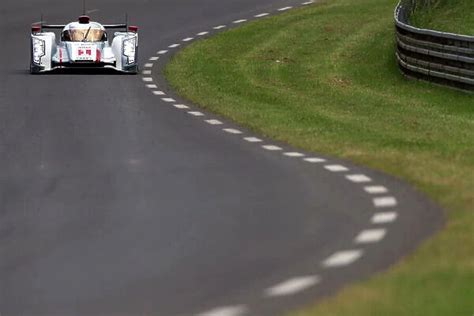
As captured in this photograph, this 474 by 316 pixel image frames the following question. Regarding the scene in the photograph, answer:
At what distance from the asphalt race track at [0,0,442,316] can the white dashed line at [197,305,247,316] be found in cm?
2

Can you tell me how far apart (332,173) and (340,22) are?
96.5ft

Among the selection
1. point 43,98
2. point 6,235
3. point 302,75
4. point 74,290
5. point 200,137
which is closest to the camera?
point 74,290

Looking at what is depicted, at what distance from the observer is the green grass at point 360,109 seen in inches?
454

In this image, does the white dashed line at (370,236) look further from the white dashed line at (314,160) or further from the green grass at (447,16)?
the green grass at (447,16)

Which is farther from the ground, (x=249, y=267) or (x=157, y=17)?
(x=249, y=267)

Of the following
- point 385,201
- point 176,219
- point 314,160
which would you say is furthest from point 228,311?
point 314,160

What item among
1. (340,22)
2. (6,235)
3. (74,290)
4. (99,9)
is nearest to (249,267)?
(74,290)

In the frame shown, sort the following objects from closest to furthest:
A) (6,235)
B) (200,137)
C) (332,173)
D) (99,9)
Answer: (6,235)
(332,173)
(200,137)
(99,9)

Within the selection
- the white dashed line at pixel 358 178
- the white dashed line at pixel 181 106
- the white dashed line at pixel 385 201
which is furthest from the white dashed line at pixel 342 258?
the white dashed line at pixel 181 106

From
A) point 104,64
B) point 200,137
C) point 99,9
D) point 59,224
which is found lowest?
point 99,9

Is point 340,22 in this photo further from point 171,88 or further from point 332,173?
point 332,173

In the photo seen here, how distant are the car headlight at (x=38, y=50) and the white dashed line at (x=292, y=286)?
81.1ft

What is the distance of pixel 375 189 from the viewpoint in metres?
17.5

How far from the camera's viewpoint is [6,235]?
14.9m
